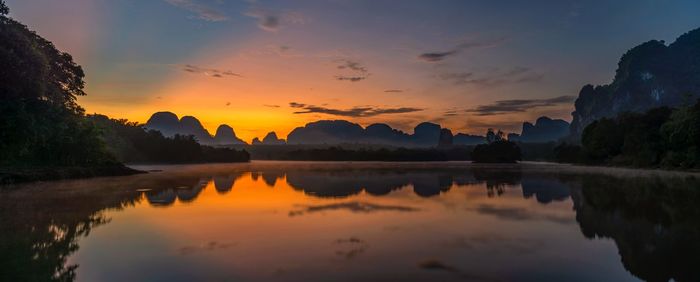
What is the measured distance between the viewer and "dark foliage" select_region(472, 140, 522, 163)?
5507 inches

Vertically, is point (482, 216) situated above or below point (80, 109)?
below

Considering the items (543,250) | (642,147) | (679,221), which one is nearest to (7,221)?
(543,250)

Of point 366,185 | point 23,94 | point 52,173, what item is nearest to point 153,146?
point 52,173

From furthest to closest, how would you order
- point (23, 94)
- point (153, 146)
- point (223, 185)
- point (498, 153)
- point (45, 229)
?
1. point (498, 153)
2. point (153, 146)
3. point (223, 185)
4. point (23, 94)
5. point (45, 229)

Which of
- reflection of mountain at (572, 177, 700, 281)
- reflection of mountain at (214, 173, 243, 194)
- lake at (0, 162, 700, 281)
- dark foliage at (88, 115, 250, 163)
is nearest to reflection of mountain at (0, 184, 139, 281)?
lake at (0, 162, 700, 281)

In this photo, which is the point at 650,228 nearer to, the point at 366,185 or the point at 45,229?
the point at 45,229

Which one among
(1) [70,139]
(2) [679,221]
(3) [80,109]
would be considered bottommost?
(2) [679,221]

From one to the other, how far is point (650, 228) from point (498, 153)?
13250cm

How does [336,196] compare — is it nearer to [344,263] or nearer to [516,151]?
[344,263]

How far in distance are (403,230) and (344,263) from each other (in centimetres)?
504

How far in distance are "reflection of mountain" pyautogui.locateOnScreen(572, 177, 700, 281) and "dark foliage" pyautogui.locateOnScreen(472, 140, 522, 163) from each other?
11537cm

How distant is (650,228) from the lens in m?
15.6

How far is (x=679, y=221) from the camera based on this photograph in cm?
1695

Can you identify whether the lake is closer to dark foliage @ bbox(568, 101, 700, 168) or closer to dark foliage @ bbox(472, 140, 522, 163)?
dark foliage @ bbox(568, 101, 700, 168)
